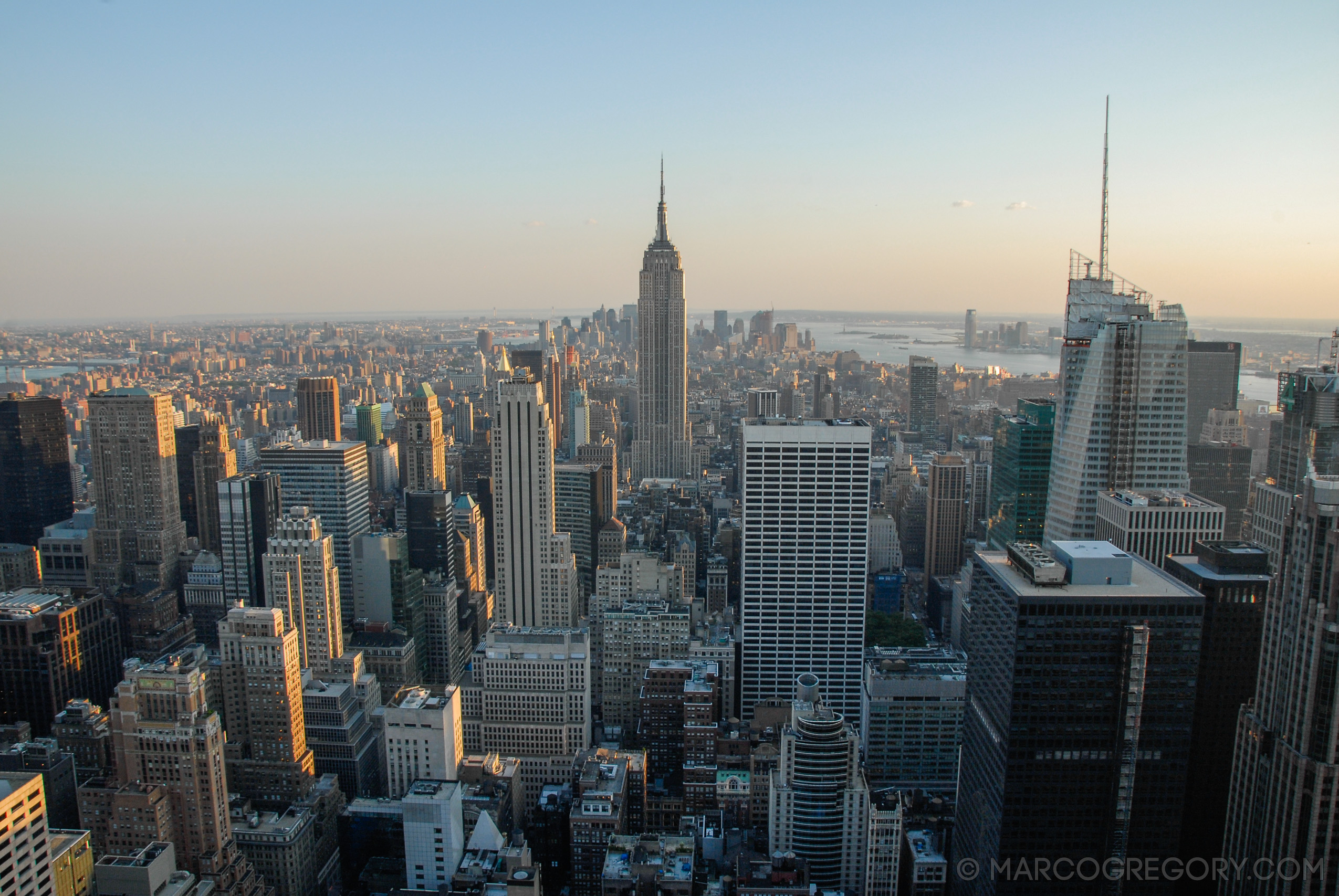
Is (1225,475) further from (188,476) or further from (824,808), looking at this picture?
(188,476)

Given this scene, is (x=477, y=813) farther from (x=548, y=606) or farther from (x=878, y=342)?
(x=878, y=342)

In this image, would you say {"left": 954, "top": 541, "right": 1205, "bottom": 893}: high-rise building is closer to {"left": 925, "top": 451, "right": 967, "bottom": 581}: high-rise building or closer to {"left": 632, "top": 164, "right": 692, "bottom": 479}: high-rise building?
{"left": 925, "top": 451, "right": 967, "bottom": 581}: high-rise building

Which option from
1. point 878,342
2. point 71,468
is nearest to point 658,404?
point 878,342

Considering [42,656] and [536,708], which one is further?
[42,656]

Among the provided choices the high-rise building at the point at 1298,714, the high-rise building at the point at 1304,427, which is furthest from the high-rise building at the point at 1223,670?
the high-rise building at the point at 1304,427

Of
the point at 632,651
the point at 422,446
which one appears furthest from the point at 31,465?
the point at 632,651
